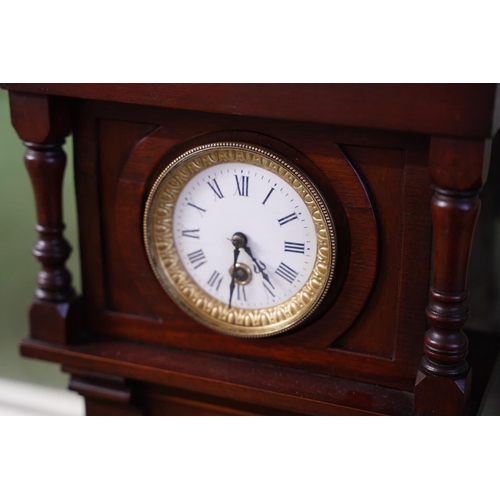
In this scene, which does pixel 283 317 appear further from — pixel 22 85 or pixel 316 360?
pixel 22 85

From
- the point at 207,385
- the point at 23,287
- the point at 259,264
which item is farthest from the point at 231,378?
the point at 23,287

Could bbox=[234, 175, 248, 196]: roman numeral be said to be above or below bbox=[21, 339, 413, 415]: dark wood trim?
above

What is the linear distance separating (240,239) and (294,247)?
56mm

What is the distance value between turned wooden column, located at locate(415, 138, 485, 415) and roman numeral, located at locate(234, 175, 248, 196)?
0.19 m

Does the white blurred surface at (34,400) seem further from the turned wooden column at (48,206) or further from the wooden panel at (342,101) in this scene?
the wooden panel at (342,101)

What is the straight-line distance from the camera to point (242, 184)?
807 millimetres

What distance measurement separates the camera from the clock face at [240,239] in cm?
79

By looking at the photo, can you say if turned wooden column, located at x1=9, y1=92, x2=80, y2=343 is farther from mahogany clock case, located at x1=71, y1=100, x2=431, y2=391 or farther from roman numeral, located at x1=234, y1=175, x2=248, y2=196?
roman numeral, located at x1=234, y1=175, x2=248, y2=196

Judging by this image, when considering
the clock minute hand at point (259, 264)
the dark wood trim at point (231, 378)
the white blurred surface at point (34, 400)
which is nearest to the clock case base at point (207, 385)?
the dark wood trim at point (231, 378)

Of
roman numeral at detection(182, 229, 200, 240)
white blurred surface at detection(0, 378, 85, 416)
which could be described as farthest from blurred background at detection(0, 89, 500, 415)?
roman numeral at detection(182, 229, 200, 240)

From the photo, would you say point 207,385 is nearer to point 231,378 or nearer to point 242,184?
point 231,378

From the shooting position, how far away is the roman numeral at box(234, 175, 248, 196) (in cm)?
80

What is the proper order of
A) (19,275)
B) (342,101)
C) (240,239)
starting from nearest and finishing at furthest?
(342,101)
(240,239)
(19,275)

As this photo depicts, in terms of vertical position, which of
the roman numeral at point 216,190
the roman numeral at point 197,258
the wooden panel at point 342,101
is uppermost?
the wooden panel at point 342,101
